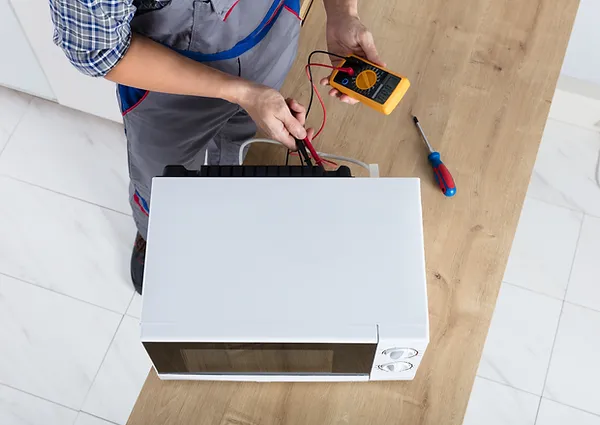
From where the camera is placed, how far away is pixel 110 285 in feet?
5.66

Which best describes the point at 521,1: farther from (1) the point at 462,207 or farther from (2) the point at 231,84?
(2) the point at 231,84

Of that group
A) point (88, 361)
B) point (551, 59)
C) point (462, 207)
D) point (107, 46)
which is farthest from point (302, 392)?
point (88, 361)

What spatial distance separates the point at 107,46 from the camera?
80 centimetres

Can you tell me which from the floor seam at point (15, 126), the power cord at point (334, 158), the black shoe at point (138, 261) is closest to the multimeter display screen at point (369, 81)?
the power cord at point (334, 158)

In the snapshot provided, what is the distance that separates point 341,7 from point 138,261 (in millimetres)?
916

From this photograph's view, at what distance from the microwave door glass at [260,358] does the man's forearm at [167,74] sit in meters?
0.38

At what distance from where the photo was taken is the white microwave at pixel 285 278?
75cm

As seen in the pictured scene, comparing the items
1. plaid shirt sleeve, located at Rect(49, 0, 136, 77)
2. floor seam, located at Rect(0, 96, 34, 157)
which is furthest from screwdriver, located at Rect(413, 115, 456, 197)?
floor seam, located at Rect(0, 96, 34, 157)

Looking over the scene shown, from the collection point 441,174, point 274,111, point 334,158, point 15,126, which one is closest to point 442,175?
point 441,174

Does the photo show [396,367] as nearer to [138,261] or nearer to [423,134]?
[423,134]

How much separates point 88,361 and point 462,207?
111 cm

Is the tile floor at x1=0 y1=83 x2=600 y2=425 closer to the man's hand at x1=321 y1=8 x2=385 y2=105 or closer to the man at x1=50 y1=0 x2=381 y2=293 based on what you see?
the man at x1=50 y1=0 x2=381 y2=293

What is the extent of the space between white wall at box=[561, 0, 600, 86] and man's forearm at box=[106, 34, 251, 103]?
1134 millimetres

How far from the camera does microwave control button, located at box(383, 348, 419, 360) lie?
0.78 meters
